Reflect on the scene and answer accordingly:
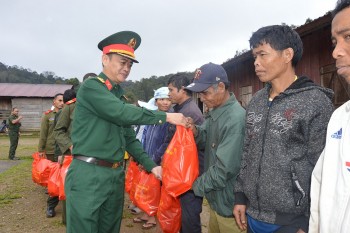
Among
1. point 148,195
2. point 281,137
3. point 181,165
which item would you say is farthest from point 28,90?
point 281,137

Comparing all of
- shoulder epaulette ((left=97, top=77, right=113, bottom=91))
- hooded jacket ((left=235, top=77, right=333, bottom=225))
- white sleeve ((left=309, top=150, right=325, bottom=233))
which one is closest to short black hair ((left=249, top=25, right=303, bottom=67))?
hooded jacket ((left=235, top=77, right=333, bottom=225))

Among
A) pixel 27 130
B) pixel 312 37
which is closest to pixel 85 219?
pixel 312 37

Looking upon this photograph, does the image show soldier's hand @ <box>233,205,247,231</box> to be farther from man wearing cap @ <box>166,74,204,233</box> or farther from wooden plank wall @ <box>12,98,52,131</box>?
wooden plank wall @ <box>12,98,52,131</box>

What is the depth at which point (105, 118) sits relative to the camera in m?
2.69

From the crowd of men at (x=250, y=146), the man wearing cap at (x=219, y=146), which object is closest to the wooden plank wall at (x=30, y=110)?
the crowd of men at (x=250, y=146)

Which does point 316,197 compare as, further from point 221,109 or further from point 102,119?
point 102,119

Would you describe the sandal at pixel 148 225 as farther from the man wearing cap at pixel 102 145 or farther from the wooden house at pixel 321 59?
the wooden house at pixel 321 59

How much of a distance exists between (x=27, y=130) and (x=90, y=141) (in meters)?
28.8

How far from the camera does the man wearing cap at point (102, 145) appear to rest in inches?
104

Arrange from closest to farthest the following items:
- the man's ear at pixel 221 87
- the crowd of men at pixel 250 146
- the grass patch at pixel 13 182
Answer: the crowd of men at pixel 250 146, the man's ear at pixel 221 87, the grass patch at pixel 13 182

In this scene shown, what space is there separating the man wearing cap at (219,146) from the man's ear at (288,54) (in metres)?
0.60

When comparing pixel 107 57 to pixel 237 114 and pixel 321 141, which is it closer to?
pixel 237 114

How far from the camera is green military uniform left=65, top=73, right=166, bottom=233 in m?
2.63

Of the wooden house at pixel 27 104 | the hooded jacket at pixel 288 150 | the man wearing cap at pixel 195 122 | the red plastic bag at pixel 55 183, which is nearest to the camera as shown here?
the hooded jacket at pixel 288 150
